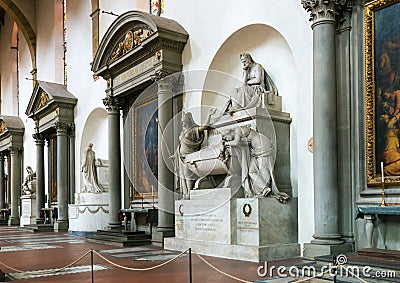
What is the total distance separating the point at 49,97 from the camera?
1967 cm

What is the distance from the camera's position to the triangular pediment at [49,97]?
1934 cm

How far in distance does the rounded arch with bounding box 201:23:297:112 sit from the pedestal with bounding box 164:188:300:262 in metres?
2.52

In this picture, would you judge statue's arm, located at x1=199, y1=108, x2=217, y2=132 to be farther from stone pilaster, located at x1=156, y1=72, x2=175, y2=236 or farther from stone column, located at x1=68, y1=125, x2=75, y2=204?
stone column, located at x1=68, y1=125, x2=75, y2=204

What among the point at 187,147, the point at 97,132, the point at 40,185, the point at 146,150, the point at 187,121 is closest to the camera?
the point at 187,147

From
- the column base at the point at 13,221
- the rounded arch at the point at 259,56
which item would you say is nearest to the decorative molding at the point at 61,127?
the column base at the point at 13,221

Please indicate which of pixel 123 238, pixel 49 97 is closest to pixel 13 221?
pixel 49 97

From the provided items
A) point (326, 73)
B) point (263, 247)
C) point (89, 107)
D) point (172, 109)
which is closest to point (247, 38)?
point (172, 109)

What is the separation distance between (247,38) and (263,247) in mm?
4906

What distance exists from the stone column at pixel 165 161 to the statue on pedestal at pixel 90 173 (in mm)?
4839

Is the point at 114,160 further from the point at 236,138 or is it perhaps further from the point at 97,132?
the point at 236,138

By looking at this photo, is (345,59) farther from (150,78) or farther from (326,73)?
(150,78)

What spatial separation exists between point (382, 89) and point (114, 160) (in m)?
9.10

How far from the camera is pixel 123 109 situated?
1548 centimetres

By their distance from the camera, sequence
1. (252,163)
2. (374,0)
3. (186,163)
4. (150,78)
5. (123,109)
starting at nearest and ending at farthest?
1. (374,0)
2. (252,163)
3. (186,163)
4. (150,78)
5. (123,109)
